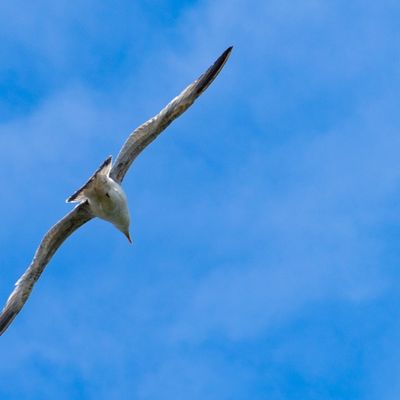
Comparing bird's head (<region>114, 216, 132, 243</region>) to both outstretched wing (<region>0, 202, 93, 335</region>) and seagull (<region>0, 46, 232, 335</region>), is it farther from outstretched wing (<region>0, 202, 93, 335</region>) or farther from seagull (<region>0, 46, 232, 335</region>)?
outstretched wing (<region>0, 202, 93, 335</region>)

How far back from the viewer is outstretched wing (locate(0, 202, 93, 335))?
32.1m

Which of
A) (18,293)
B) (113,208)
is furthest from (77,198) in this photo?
(18,293)

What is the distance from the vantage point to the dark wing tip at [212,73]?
29.5m

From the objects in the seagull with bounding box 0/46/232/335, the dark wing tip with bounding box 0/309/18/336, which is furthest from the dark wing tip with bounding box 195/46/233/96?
the dark wing tip with bounding box 0/309/18/336

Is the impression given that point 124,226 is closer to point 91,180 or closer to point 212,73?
point 91,180

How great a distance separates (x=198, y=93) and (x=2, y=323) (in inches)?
294

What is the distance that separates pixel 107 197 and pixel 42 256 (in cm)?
274

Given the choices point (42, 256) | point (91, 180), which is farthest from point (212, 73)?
point (42, 256)

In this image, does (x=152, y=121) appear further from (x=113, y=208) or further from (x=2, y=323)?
(x=2, y=323)

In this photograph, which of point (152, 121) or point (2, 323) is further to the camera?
point (2, 323)

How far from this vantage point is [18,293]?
106 feet

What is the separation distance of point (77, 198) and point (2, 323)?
379cm

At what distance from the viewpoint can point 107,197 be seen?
30594 millimetres

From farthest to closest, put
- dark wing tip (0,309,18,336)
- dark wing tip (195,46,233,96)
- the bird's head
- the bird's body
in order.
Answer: dark wing tip (0,309,18,336) → the bird's head → the bird's body → dark wing tip (195,46,233,96)
